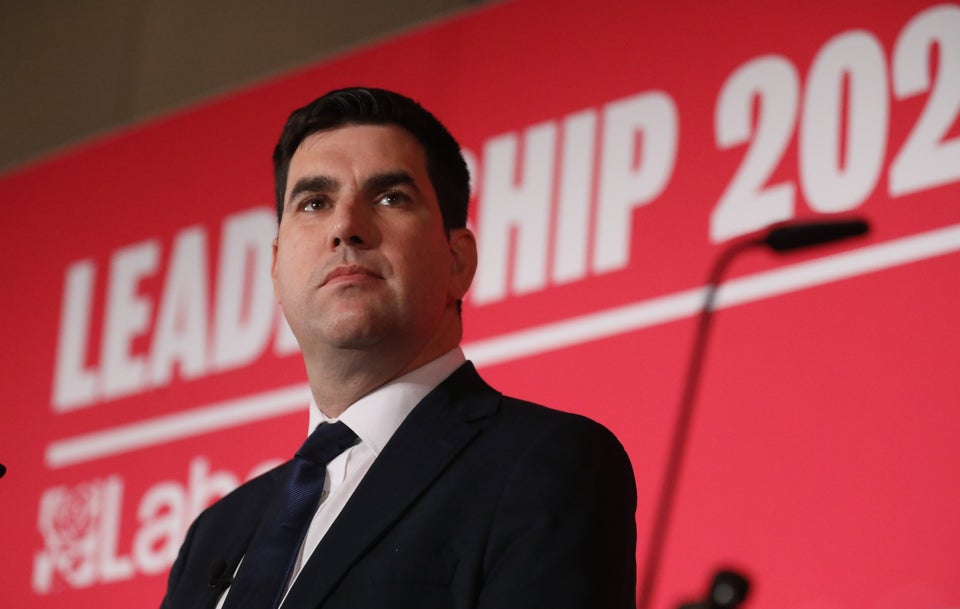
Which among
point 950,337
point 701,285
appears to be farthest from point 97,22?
point 950,337

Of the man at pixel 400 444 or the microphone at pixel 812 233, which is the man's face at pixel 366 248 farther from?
the microphone at pixel 812 233

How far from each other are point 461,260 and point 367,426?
33 centimetres

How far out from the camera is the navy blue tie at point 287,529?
1.57 meters

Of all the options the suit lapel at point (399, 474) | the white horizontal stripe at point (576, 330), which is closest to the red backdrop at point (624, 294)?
the white horizontal stripe at point (576, 330)

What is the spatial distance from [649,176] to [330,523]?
1.52 m

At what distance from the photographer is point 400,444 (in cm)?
166

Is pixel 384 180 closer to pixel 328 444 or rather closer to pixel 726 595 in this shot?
pixel 328 444

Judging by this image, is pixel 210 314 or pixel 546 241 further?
pixel 210 314

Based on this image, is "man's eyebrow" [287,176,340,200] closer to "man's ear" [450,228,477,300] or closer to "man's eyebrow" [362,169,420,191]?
"man's eyebrow" [362,169,420,191]

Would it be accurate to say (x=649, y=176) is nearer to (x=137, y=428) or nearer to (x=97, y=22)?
(x=137, y=428)

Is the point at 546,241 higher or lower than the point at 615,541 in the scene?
higher

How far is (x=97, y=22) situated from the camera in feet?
15.3

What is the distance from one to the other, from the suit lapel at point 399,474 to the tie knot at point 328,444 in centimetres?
8

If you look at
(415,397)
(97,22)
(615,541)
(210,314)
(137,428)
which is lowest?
(615,541)
